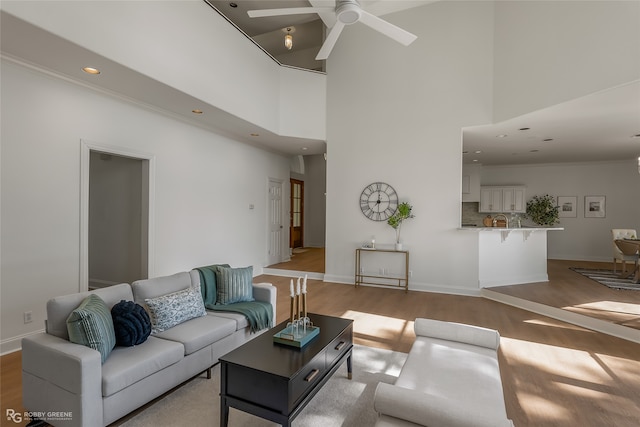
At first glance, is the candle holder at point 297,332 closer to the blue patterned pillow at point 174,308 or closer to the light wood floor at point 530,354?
the blue patterned pillow at point 174,308

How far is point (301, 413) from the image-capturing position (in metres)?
2.32

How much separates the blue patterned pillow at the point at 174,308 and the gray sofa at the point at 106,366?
78 mm

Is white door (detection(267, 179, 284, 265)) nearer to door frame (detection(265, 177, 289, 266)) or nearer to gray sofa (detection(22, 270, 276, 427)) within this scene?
door frame (detection(265, 177, 289, 266))

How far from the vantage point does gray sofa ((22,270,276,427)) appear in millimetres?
1919

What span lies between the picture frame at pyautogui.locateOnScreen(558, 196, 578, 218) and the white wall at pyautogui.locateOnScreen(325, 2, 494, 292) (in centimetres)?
539

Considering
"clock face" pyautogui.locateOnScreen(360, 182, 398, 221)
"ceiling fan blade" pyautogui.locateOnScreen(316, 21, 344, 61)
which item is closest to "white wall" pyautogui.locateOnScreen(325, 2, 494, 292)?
"clock face" pyautogui.locateOnScreen(360, 182, 398, 221)

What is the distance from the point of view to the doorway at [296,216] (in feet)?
32.5

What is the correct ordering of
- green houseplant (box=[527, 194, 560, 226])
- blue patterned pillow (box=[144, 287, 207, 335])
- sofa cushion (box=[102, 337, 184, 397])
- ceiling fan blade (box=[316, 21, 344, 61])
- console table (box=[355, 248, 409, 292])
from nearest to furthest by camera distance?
1. sofa cushion (box=[102, 337, 184, 397])
2. blue patterned pillow (box=[144, 287, 207, 335])
3. ceiling fan blade (box=[316, 21, 344, 61])
4. console table (box=[355, 248, 409, 292])
5. green houseplant (box=[527, 194, 560, 226])

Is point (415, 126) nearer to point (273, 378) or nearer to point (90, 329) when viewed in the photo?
point (273, 378)

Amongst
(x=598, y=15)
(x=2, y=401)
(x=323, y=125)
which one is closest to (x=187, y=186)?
(x=323, y=125)

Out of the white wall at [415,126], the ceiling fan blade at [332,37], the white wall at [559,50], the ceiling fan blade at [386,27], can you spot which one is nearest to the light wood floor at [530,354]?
the white wall at [415,126]

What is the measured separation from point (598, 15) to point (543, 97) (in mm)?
989

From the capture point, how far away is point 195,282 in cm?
338

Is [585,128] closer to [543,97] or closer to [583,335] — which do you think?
[543,97]
